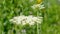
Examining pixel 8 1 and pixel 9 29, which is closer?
pixel 9 29

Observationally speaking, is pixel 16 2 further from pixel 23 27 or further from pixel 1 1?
pixel 23 27

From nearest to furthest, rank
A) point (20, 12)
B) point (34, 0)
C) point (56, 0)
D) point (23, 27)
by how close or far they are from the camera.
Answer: point (23, 27) → point (20, 12) → point (34, 0) → point (56, 0)

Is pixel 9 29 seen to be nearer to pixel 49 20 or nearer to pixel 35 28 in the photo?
pixel 35 28

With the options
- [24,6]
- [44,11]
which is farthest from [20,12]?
[44,11]

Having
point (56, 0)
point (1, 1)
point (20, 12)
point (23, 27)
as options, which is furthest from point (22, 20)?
point (56, 0)

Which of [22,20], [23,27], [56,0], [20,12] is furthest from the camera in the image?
[56,0]

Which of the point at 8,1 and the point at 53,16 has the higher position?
the point at 8,1
